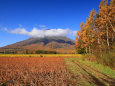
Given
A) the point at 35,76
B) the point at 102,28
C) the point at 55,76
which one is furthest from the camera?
the point at 102,28

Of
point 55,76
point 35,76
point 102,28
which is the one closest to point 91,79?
point 55,76

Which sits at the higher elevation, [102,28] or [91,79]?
[102,28]

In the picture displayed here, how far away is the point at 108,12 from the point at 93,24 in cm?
484

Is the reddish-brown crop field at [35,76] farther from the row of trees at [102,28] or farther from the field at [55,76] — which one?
the row of trees at [102,28]

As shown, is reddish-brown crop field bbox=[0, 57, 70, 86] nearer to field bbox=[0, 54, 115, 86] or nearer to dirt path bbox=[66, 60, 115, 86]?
field bbox=[0, 54, 115, 86]

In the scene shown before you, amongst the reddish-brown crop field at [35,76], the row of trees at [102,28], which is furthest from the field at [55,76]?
the row of trees at [102,28]

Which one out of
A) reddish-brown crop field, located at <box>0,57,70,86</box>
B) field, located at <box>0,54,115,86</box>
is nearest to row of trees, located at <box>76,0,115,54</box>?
field, located at <box>0,54,115,86</box>

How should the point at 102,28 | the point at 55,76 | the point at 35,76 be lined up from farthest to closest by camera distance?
the point at 102,28 → the point at 55,76 → the point at 35,76

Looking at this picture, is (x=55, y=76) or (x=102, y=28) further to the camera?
(x=102, y=28)

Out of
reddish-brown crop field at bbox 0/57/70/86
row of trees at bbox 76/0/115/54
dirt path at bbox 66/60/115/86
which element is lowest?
dirt path at bbox 66/60/115/86

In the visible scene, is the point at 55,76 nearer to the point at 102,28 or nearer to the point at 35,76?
the point at 35,76

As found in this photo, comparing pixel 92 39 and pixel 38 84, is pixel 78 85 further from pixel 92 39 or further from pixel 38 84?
pixel 92 39

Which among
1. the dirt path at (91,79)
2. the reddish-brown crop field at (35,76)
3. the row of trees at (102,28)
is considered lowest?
the dirt path at (91,79)

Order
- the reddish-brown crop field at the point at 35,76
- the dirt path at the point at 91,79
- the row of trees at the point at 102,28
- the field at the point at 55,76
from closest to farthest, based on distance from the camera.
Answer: the reddish-brown crop field at the point at 35,76 → the field at the point at 55,76 → the dirt path at the point at 91,79 → the row of trees at the point at 102,28
